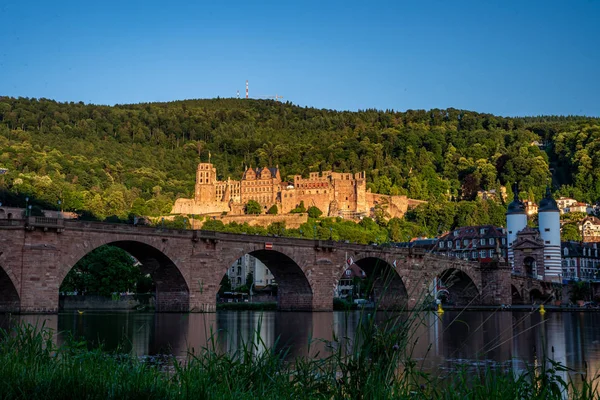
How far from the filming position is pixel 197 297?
45625 millimetres

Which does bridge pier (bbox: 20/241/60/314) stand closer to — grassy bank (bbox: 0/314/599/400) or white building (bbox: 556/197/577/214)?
grassy bank (bbox: 0/314/599/400)

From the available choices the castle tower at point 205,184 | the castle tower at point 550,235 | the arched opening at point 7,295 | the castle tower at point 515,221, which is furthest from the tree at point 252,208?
the arched opening at point 7,295

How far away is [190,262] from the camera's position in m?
45.2

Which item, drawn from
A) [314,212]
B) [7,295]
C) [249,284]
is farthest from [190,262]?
[314,212]

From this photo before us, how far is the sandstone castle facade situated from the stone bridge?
67.7 m

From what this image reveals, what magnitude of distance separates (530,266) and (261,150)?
318 ft

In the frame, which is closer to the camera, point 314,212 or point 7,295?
point 7,295

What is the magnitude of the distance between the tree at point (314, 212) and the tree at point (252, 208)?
381 inches

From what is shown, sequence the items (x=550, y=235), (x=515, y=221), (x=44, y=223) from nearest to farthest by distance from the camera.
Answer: (x=44, y=223) < (x=550, y=235) < (x=515, y=221)

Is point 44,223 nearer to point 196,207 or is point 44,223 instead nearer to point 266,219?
point 266,219

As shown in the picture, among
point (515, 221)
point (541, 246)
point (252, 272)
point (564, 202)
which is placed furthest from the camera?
point (564, 202)

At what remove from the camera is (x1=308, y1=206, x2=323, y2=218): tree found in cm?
12781

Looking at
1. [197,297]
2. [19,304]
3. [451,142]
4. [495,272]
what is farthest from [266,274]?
[451,142]

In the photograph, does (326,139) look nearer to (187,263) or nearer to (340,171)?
(340,171)
